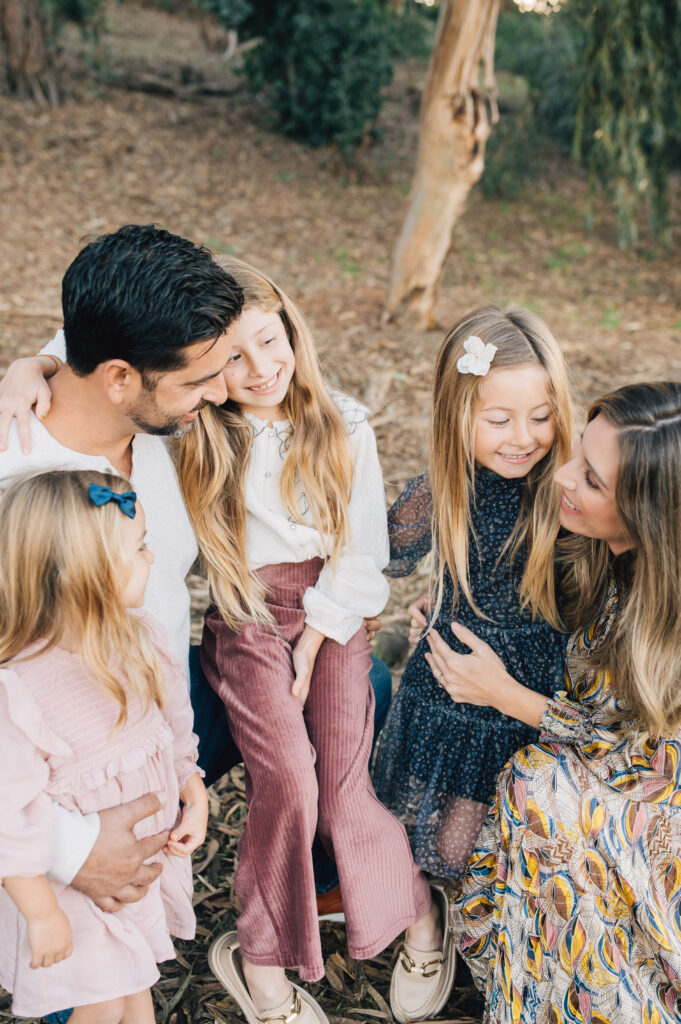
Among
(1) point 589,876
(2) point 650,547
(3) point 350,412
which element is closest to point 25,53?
(3) point 350,412

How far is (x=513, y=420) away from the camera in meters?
2.21

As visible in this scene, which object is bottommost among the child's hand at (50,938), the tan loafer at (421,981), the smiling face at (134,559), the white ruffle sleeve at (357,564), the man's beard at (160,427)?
the tan loafer at (421,981)

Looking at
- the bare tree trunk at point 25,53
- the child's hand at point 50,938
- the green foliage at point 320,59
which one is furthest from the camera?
the green foliage at point 320,59

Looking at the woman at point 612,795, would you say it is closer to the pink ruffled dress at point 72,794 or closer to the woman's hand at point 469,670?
the woman's hand at point 469,670

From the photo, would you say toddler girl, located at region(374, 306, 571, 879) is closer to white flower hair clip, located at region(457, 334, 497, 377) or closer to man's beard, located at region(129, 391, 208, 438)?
white flower hair clip, located at region(457, 334, 497, 377)

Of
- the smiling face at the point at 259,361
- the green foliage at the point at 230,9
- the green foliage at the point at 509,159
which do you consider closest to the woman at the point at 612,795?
the smiling face at the point at 259,361

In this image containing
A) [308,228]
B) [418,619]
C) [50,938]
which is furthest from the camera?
[308,228]

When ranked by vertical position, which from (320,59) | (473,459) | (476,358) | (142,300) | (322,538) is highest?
(320,59)

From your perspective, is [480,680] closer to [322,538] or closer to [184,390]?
[322,538]

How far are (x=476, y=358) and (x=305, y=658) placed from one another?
Result: 0.89 m

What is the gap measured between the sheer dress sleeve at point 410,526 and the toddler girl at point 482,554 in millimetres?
32

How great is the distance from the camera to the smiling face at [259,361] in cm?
224

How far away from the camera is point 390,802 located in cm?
245

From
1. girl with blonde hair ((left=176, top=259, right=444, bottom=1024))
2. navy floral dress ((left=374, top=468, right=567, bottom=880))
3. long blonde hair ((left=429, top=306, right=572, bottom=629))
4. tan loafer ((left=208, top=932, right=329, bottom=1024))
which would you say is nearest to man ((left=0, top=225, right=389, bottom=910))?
girl with blonde hair ((left=176, top=259, right=444, bottom=1024))
